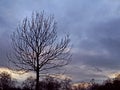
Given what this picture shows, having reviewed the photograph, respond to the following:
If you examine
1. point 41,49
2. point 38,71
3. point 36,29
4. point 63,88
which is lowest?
point 38,71

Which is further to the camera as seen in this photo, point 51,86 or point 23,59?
point 51,86

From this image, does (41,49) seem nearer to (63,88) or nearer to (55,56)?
(55,56)

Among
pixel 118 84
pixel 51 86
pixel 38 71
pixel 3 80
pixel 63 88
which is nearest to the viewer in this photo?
pixel 38 71

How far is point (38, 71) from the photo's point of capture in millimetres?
19312

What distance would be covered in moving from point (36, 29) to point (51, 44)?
155 cm

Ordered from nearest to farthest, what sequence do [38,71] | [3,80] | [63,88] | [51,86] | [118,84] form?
[38,71], [118,84], [51,86], [3,80], [63,88]

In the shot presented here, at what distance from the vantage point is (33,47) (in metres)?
20.0

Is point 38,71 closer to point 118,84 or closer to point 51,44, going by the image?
point 51,44

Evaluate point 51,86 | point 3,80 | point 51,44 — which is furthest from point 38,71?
point 3,80

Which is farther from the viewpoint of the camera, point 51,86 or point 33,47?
point 51,86

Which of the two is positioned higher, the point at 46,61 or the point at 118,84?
the point at 118,84

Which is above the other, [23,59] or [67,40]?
[67,40]

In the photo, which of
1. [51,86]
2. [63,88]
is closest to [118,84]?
[51,86]

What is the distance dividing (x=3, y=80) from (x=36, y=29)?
6760 cm
